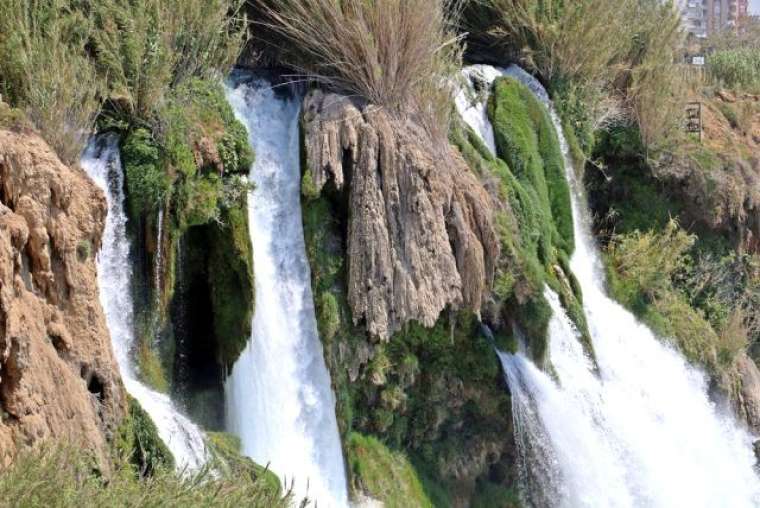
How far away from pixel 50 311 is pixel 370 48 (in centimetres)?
541

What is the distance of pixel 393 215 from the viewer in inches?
495

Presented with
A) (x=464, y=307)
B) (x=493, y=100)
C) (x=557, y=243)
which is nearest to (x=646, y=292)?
(x=557, y=243)

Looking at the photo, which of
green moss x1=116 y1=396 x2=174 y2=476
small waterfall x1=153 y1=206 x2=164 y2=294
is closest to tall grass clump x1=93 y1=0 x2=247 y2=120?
small waterfall x1=153 y1=206 x2=164 y2=294

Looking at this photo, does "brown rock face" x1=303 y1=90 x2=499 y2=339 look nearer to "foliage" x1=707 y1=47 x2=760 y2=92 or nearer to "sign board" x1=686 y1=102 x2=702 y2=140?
"sign board" x1=686 y1=102 x2=702 y2=140

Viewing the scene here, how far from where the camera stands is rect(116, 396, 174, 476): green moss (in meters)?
9.09

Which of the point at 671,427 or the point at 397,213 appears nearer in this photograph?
the point at 397,213

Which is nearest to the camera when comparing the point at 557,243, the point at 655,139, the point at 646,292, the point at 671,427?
the point at 671,427

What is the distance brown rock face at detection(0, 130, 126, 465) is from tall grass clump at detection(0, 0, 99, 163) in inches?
22.7

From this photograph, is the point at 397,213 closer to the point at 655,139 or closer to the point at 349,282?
the point at 349,282

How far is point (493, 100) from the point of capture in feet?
53.6

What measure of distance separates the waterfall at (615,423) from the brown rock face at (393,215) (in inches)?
62.6

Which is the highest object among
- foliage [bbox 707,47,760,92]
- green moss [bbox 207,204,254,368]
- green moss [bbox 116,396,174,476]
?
foliage [bbox 707,47,760,92]

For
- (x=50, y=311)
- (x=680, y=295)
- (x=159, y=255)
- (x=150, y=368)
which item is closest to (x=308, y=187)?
(x=159, y=255)

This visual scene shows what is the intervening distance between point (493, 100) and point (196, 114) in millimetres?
5627
